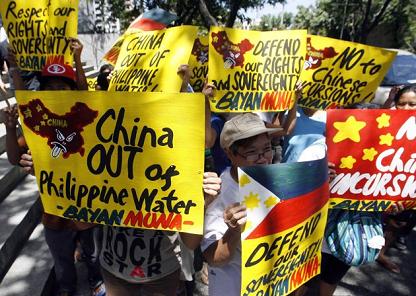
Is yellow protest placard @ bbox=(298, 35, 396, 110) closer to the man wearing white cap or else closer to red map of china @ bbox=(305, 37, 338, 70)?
red map of china @ bbox=(305, 37, 338, 70)

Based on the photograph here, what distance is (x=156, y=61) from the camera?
9.33 feet

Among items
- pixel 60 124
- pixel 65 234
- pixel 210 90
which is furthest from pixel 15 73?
pixel 60 124

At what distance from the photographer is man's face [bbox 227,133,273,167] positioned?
184cm

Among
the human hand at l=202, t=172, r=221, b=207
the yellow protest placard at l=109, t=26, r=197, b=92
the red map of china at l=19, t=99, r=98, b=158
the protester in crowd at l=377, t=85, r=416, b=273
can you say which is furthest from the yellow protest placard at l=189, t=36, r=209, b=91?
the human hand at l=202, t=172, r=221, b=207

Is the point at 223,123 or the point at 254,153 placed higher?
the point at 254,153

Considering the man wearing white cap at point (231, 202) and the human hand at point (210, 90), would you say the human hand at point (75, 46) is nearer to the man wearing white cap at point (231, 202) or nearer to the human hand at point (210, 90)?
the human hand at point (210, 90)

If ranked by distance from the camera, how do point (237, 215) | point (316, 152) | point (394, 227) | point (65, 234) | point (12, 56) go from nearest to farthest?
1. point (237, 215)
2. point (316, 152)
3. point (65, 234)
4. point (12, 56)
5. point (394, 227)

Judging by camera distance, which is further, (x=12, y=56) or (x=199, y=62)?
(x=199, y=62)

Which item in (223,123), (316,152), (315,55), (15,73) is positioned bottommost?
(223,123)

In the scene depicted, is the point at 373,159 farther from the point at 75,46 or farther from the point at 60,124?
the point at 75,46

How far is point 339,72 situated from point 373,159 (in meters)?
1.46

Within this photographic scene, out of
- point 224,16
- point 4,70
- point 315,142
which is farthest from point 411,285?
point 224,16

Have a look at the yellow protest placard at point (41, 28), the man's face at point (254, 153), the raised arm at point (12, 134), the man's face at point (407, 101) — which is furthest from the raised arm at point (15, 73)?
the man's face at point (407, 101)

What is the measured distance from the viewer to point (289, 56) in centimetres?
319
